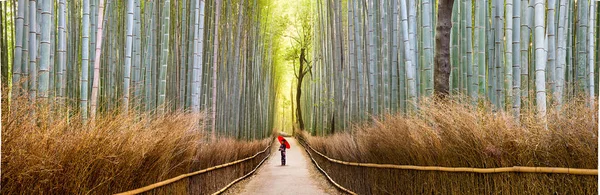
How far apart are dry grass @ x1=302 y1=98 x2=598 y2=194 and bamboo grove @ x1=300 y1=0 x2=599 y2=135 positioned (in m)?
0.19

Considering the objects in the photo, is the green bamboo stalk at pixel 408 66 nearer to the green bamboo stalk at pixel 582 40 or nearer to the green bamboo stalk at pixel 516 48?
the green bamboo stalk at pixel 582 40

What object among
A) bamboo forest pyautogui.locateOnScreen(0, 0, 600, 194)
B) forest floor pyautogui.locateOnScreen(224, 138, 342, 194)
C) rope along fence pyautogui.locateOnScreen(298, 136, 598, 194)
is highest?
bamboo forest pyautogui.locateOnScreen(0, 0, 600, 194)

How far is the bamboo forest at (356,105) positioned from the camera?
304 centimetres

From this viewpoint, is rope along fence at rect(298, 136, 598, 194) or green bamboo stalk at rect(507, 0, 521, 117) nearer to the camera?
rope along fence at rect(298, 136, 598, 194)

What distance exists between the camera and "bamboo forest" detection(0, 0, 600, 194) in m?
3.04

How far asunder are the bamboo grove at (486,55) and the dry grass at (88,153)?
2087mm

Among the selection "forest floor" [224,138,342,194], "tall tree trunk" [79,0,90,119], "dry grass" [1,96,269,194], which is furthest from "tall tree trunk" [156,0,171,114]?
"forest floor" [224,138,342,194]

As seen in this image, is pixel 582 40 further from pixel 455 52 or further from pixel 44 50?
pixel 44 50

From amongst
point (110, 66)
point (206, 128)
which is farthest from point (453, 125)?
point (110, 66)

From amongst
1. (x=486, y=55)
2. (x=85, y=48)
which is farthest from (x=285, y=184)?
(x=85, y=48)

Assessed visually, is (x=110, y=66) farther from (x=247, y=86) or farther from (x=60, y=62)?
(x=247, y=86)

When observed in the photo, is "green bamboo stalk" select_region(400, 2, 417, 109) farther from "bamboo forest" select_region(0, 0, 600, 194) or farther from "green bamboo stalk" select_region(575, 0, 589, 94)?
"green bamboo stalk" select_region(575, 0, 589, 94)

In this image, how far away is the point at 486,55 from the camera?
6.90 meters

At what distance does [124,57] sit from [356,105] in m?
3.48
